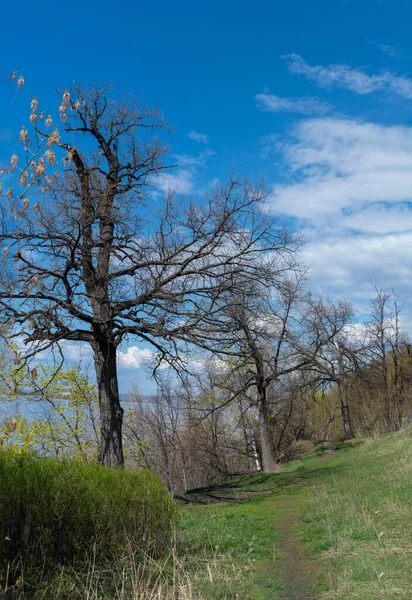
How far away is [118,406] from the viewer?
13641mm

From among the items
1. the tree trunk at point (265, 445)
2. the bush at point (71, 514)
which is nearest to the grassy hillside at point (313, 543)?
the bush at point (71, 514)

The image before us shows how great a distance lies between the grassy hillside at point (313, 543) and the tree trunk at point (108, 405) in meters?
2.59

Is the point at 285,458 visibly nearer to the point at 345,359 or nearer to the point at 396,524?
the point at 345,359

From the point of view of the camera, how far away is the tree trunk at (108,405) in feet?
43.5

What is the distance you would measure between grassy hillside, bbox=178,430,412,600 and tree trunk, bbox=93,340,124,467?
2585 mm

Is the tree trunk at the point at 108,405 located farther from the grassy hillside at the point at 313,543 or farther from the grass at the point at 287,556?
the grass at the point at 287,556

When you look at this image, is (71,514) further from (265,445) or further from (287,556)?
(265,445)

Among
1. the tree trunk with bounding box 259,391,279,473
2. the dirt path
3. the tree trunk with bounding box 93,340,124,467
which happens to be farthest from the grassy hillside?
the tree trunk with bounding box 259,391,279,473

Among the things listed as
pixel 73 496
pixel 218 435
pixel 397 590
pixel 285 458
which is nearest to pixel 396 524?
pixel 397 590

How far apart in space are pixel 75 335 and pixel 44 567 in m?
7.88

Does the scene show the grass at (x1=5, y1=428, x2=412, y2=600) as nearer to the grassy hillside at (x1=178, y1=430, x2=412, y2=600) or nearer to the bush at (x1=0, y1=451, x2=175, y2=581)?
the grassy hillside at (x1=178, y1=430, x2=412, y2=600)

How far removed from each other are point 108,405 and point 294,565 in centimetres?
721

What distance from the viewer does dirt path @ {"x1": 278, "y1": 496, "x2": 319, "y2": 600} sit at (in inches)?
240

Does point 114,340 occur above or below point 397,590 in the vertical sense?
above
